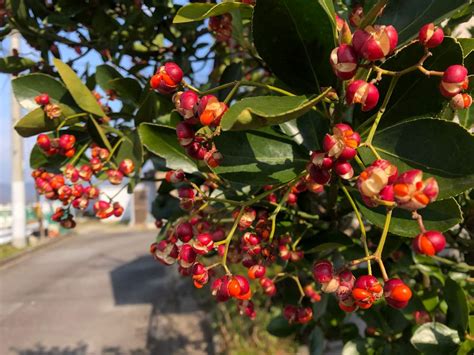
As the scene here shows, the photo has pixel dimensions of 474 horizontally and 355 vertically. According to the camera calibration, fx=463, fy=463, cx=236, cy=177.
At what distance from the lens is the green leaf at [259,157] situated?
0.79 metres

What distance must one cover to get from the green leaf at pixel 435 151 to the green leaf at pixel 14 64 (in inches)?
56.3

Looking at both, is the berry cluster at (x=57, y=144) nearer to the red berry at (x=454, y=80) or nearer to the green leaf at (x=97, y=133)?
the green leaf at (x=97, y=133)

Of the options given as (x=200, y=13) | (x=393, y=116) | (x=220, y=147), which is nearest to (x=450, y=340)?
(x=393, y=116)

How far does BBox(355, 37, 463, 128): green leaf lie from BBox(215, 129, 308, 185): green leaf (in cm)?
14

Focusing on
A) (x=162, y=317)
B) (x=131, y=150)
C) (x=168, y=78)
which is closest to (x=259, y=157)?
(x=168, y=78)

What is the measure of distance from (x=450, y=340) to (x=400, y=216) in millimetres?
498

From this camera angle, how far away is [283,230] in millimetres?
1133

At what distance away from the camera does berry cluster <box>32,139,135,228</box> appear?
129cm

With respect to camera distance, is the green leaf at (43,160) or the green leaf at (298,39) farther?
the green leaf at (43,160)

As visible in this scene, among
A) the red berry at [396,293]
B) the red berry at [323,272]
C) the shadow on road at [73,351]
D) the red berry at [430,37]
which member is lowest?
the shadow on road at [73,351]

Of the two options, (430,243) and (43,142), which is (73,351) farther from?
(430,243)

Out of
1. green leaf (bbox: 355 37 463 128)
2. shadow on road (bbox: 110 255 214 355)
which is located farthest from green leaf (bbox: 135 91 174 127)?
shadow on road (bbox: 110 255 214 355)

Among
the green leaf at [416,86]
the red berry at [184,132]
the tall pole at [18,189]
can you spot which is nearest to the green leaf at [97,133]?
the red berry at [184,132]

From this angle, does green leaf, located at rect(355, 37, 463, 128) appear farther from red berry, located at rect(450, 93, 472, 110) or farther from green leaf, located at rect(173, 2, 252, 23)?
green leaf, located at rect(173, 2, 252, 23)
